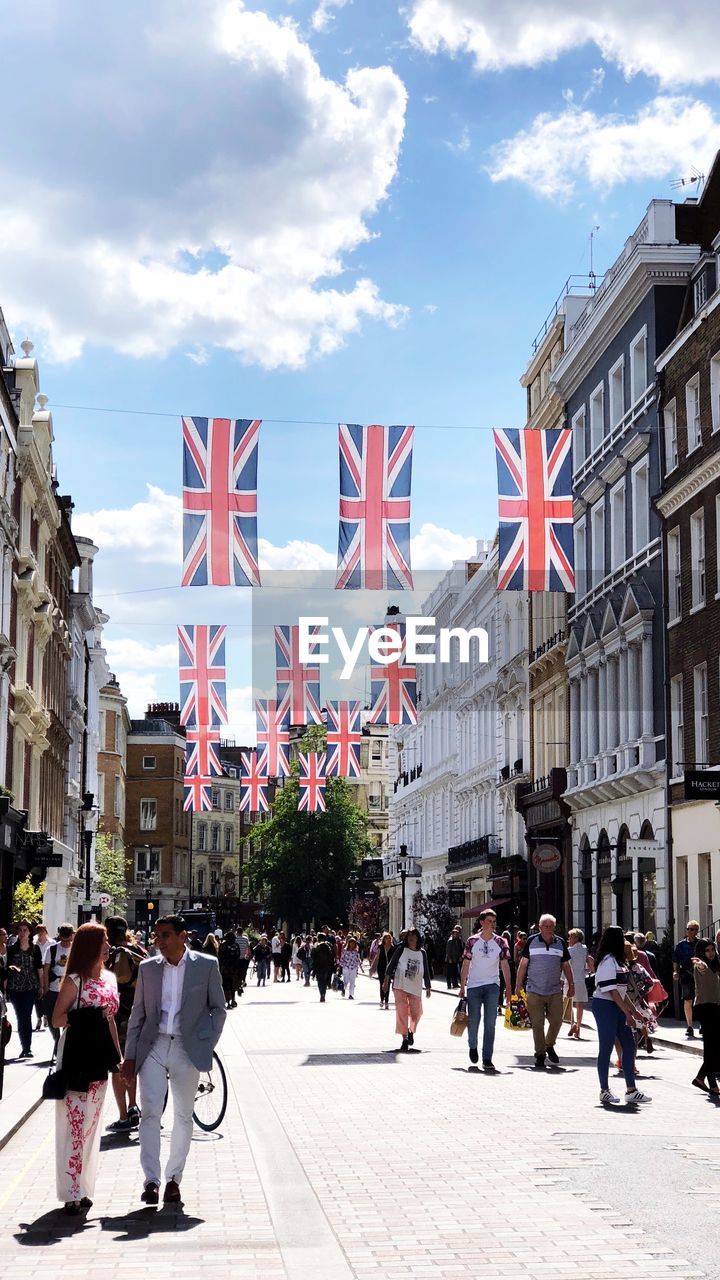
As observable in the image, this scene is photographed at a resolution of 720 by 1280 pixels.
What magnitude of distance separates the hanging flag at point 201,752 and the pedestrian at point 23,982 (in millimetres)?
19703

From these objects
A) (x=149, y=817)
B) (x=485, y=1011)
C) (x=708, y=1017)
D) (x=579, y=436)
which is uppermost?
(x=579, y=436)

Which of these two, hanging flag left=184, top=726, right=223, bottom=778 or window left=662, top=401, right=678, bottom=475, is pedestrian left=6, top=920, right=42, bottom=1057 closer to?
hanging flag left=184, top=726, right=223, bottom=778

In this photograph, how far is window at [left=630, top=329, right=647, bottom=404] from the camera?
41.1 meters

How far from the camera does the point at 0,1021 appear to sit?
15.2 m

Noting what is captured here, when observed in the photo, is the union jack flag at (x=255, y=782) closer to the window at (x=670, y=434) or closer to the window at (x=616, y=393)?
the window at (x=616, y=393)

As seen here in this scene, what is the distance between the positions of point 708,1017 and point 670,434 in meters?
23.6

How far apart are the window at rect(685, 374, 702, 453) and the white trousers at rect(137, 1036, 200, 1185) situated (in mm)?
28199

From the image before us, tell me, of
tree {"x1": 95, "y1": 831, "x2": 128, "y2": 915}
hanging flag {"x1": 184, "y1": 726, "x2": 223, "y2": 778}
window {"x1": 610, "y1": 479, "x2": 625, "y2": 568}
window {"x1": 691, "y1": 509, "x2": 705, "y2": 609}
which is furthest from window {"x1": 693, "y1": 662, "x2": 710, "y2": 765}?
tree {"x1": 95, "y1": 831, "x2": 128, "y2": 915}

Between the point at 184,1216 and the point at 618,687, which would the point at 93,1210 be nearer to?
the point at 184,1216

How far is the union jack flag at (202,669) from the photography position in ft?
129

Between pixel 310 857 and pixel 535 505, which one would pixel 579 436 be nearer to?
pixel 535 505

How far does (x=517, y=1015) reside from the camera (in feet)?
78.0

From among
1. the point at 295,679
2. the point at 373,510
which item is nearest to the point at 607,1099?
the point at 373,510

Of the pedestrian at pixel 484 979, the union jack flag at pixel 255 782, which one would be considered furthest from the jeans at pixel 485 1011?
the union jack flag at pixel 255 782
